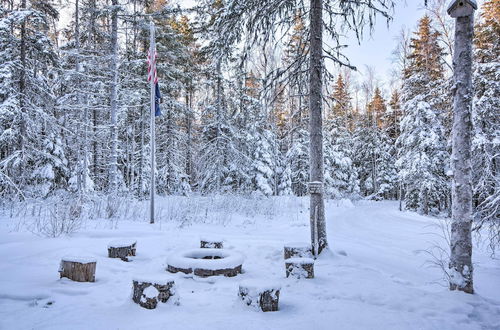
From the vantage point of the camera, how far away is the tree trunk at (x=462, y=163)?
12.5 feet

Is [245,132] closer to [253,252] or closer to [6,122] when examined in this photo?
[6,122]

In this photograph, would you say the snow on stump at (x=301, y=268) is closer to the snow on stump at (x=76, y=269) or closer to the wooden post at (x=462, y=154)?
the wooden post at (x=462, y=154)

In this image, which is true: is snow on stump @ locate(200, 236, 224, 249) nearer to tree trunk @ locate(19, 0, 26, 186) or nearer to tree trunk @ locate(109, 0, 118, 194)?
tree trunk @ locate(109, 0, 118, 194)

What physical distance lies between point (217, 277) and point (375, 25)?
5.70 metres

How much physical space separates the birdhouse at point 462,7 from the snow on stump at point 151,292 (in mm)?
4828

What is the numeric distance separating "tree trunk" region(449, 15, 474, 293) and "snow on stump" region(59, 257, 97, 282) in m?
4.85

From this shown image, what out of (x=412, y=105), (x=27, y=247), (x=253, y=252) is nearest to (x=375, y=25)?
(x=253, y=252)

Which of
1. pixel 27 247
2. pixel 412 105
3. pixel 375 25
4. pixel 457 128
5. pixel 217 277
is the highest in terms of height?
pixel 412 105

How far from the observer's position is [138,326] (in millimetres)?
2967

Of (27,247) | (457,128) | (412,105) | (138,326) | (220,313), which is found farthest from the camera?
(412,105)

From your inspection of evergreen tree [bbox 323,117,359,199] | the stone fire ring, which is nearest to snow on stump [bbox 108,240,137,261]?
the stone fire ring

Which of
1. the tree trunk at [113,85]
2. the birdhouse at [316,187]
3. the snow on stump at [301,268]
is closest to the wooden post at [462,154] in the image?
the snow on stump at [301,268]

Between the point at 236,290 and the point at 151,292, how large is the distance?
1.25 m

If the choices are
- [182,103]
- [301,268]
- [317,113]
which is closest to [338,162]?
[182,103]
